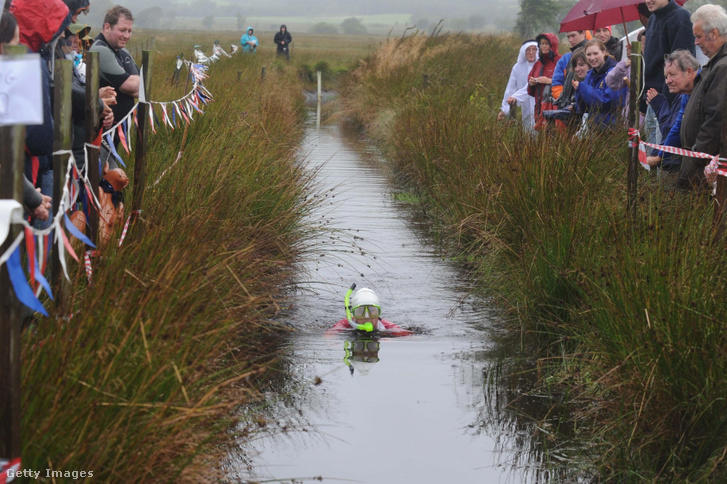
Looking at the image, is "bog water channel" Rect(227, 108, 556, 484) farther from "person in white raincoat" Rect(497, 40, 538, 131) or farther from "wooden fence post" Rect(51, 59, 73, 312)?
"person in white raincoat" Rect(497, 40, 538, 131)

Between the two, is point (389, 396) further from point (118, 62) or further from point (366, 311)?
point (118, 62)

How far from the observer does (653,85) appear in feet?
32.0

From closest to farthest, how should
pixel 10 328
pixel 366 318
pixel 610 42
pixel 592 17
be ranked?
pixel 10 328
pixel 366 318
pixel 610 42
pixel 592 17

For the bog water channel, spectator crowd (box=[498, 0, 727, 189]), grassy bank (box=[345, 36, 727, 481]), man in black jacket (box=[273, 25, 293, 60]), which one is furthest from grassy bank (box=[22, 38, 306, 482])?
man in black jacket (box=[273, 25, 293, 60])

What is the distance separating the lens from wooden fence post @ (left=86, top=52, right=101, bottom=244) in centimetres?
571

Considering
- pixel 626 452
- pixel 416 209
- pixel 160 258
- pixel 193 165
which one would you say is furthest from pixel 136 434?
pixel 416 209

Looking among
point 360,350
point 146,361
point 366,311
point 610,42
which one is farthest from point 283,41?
point 146,361

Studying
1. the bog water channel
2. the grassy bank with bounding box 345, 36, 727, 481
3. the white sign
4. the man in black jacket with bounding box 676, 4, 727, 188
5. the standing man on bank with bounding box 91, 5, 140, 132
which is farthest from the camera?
the standing man on bank with bounding box 91, 5, 140, 132

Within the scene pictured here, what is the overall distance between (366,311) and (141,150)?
174 cm

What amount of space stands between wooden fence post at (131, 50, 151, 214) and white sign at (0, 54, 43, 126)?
323 cm

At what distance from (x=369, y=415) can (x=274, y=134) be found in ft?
27.3

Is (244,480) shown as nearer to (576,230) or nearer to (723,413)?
(723,413)

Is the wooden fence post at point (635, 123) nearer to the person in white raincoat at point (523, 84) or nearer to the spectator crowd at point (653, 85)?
the spectator crowd at point (653, 85)

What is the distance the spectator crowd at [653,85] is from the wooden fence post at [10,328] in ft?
14.2
